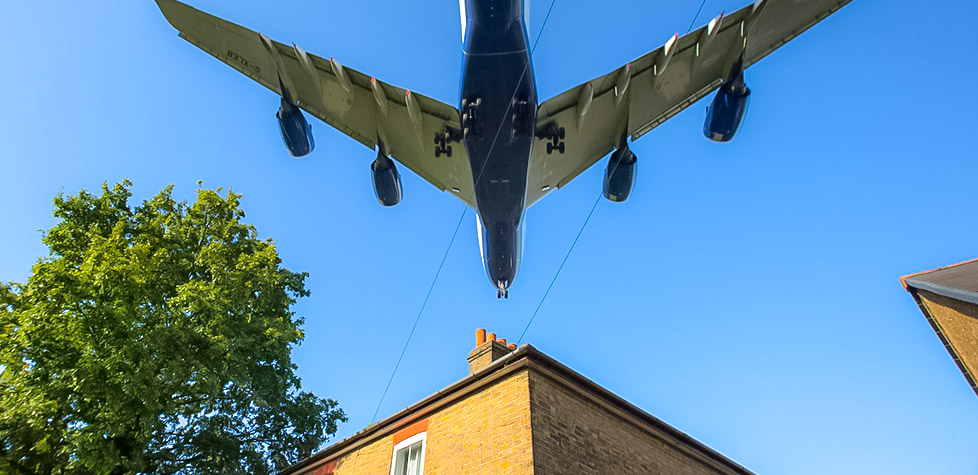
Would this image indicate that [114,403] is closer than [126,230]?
Yes

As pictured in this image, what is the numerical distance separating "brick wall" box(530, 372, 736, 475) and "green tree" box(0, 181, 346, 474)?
8100 mm

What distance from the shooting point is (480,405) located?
10.5m

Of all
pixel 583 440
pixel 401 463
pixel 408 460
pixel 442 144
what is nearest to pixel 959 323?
pixel 583 440

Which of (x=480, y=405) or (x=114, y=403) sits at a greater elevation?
(x=114, y=403)

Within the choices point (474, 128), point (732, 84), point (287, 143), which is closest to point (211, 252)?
point (287, 143)

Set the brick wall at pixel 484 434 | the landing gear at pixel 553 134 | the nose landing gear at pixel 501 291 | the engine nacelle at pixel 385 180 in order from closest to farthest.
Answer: the brick wall at pixel 484 434
the landing gear at pixel 553 134
the engine nacelle at pixel 385 180
the nose landing gear at pixel 501 291

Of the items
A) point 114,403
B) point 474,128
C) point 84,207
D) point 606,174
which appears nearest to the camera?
point 474,128

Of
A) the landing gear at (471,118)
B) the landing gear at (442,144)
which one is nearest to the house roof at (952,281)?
the landing gear at (471,118)

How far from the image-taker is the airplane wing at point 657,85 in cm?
1166

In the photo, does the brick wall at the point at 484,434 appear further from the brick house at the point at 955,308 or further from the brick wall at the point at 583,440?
the brick house at the point at 955,308

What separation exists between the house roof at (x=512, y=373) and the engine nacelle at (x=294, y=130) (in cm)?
578

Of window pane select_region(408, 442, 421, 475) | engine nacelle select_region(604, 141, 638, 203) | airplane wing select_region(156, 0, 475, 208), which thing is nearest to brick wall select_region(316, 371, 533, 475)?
window pane select_region(408, 442, 421, 475)

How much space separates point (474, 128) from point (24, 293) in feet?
37.9

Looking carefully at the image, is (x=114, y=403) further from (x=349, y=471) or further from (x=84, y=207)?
(x=84, y=207)
